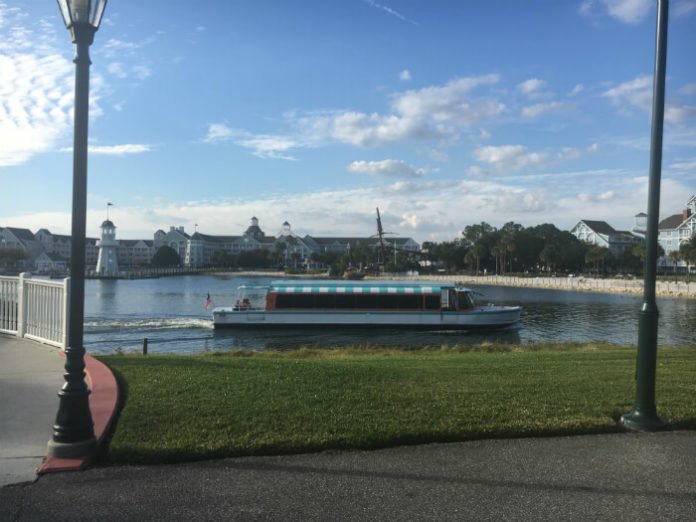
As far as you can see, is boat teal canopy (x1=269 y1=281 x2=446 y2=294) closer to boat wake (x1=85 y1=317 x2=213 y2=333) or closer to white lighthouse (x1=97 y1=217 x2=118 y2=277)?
boat wake (x1=85 y1=317 x2=213 y2=333)

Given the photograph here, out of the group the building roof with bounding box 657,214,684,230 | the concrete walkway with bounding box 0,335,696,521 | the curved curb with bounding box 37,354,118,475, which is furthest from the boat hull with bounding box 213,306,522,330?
the building roof with bounding box 657,214,684,230

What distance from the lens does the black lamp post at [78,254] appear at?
6.21m

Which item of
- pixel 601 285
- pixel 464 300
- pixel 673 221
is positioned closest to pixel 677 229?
pixel 673 221

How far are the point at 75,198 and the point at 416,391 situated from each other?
5474mm

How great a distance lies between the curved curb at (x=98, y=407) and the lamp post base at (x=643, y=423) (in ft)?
20.7

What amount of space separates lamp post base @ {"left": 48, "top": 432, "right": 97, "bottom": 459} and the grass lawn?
0.29m

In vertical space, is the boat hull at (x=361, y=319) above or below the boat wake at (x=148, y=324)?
above

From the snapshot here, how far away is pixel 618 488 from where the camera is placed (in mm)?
5512

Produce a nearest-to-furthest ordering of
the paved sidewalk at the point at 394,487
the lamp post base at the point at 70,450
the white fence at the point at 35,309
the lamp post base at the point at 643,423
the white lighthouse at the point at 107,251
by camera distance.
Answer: the paved sidewalk at the point at 394,487 < the lamp post base at the point at 70,450 < the lamp post base at the point at 643,423 < the white fence at the point at 35,309 < the white lighthouse at the point at 107,251

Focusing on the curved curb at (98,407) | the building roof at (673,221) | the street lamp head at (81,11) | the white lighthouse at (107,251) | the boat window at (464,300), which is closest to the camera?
the curved curb at (98,407)

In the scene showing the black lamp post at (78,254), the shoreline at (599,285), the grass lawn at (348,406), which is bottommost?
the shoreline at (599,285)

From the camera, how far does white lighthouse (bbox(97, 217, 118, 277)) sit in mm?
149250

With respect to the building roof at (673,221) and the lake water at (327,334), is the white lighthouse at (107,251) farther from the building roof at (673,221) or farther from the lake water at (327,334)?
the building roof at (673,221)

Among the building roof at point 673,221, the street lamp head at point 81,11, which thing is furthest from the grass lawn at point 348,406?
the building roof at point 673,221
